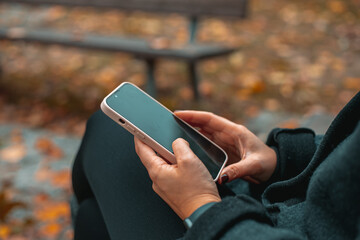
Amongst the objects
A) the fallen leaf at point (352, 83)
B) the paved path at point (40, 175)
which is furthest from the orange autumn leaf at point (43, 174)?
the fallen leaf at point (352, 83)

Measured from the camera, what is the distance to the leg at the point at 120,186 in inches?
38.5

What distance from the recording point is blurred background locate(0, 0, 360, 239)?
2.33 meters

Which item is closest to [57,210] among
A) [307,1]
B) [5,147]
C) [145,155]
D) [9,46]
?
[5,147]

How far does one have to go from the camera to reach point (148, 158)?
38.4 inches

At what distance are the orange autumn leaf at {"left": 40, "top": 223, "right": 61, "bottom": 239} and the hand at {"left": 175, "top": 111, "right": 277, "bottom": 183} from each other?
3.88 ft

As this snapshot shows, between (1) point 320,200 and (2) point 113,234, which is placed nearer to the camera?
(1) point 320,200

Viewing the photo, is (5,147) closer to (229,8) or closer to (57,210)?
(57,210)

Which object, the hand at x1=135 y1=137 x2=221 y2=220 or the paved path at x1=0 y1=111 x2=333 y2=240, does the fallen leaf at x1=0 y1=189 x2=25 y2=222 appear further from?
the hand at x1=135 y1=137 x2=221 y2=220

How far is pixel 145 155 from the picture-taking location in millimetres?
985

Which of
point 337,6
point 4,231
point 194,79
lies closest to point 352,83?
point 194,79

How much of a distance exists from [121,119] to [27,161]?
6.02 feet

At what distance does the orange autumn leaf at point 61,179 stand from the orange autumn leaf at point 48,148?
21cm

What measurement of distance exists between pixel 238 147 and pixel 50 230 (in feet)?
4.30

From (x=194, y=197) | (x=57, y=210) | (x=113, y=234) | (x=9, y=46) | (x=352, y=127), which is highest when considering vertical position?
(x=352, y=127)
